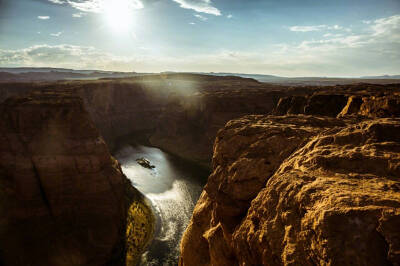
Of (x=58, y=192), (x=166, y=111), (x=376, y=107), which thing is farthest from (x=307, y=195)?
(x=166, y=111)

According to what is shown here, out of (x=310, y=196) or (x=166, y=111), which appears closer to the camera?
(x=310, y=196)

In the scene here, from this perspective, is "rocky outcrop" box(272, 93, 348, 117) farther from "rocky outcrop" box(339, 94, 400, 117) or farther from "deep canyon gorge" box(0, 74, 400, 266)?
"rocky outcrop" box(339, 94, 400, 117)

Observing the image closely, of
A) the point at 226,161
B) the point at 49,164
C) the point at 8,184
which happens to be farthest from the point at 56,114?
the point at 226,161

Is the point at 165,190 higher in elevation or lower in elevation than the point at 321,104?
lower

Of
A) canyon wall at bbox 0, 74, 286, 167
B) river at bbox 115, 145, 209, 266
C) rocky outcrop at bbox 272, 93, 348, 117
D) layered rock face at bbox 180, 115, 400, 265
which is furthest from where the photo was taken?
canyon wall at bbox 0, 74, 286, 167

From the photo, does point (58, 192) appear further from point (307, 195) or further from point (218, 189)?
point (307, 195)

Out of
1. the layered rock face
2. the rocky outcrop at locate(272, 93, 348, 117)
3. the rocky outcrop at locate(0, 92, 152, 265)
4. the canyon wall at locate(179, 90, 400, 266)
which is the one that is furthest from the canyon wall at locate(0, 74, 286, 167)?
the layered rock face

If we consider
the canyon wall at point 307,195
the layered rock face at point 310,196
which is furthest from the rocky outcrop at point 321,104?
the layered rock face at point 310,196
